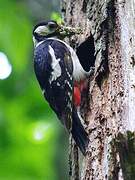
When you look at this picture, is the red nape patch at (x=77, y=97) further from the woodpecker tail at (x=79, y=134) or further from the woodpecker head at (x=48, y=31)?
the woodpecker head at (x=48, y=31)

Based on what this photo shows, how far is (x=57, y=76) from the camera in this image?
4.21 m

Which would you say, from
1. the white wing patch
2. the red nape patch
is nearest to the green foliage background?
the white wing patch

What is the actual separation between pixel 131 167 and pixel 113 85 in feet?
3.87

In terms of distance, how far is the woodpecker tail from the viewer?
3.50 metres

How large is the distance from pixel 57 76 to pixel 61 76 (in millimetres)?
31

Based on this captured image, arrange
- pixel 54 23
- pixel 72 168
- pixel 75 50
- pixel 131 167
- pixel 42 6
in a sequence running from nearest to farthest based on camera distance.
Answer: pixel 131 167 < pixel 72 168 < pixel 75 50 < pixel 54 23 < pixel 42 6

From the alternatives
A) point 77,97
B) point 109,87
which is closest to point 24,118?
point 77,97

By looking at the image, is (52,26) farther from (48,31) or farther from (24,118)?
(24,118)

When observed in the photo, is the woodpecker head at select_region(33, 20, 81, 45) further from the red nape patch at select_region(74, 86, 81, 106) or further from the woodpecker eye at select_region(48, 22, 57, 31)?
the red nape patch at select_region(74, 86, 81, 106)

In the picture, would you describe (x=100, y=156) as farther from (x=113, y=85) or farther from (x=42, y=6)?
(x=42, y=6)

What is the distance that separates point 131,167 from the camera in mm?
2186

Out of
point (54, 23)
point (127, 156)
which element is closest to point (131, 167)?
point (127, 156)

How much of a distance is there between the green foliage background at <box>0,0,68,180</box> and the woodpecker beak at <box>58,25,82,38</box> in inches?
15.1

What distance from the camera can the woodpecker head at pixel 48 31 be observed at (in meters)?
4.71
